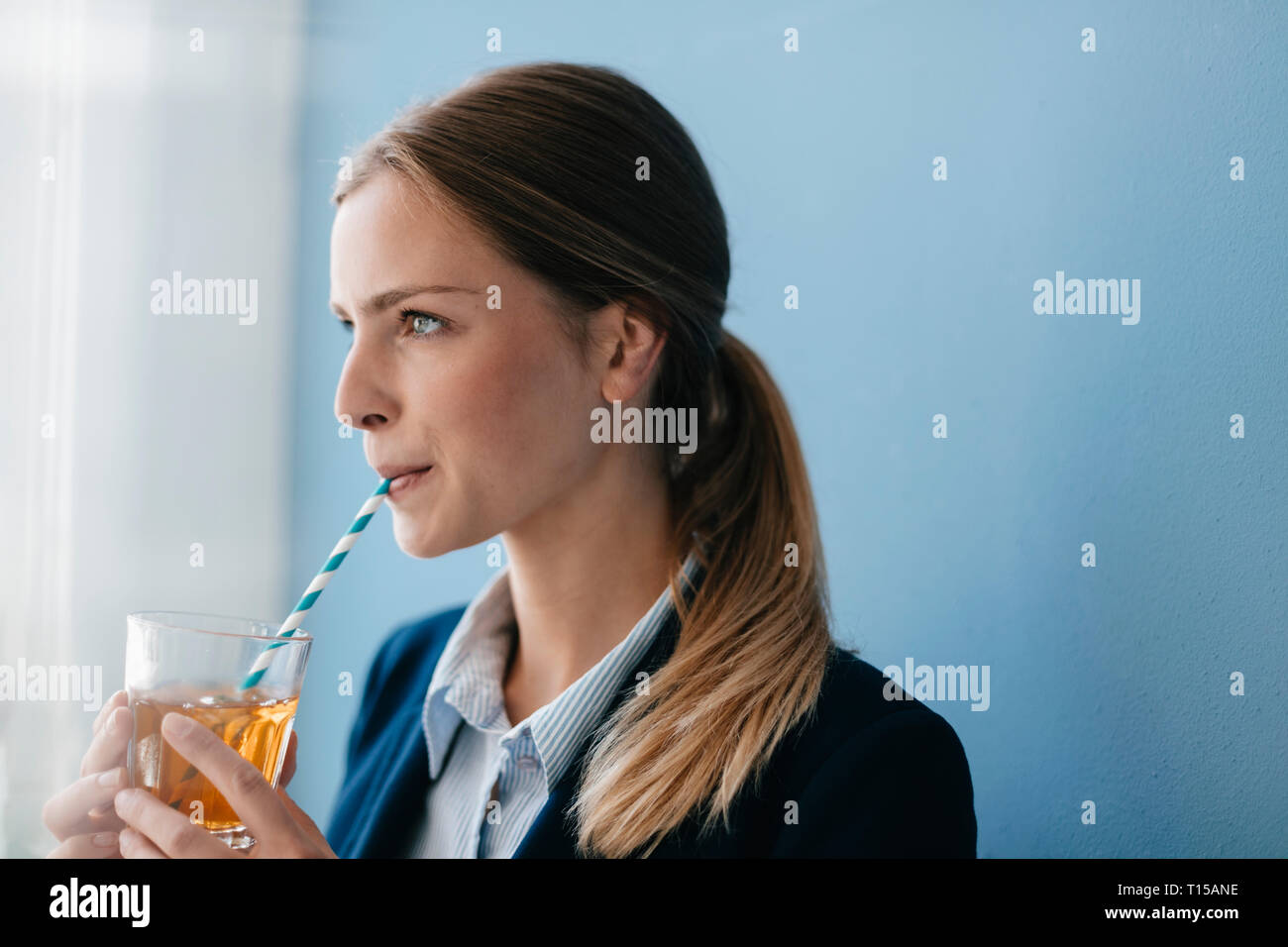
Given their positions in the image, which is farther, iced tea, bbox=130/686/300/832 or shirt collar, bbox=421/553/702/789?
shirt collar, bbox=421/553/702/789

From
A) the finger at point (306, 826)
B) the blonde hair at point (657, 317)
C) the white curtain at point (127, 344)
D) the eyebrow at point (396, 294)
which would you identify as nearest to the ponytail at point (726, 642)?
the blonde hair at point (657, 317)

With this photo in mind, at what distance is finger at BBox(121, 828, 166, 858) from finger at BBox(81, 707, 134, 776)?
8 cm

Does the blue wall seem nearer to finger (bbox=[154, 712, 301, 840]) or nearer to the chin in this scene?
the chin

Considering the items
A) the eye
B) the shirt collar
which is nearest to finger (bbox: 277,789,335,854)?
the shirt collar

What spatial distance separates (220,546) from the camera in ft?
→ 5.49

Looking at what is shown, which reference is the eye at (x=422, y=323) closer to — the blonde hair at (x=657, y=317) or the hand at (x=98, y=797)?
the blonde hair at (x=657, y=317)

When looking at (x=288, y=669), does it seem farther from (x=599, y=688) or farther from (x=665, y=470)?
(x=665, y=470)

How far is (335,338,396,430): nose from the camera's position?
3.44 feet
